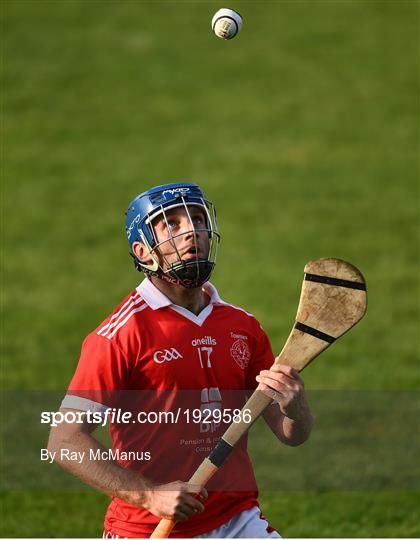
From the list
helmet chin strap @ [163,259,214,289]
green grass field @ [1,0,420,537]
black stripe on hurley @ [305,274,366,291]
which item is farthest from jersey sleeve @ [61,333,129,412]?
green grass field @ [1,0,420,537]

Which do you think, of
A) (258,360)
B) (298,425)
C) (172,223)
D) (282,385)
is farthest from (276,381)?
(172,223)

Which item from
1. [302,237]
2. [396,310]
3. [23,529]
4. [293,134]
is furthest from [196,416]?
[293,134]

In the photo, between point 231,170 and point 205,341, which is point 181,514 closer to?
point 205,341

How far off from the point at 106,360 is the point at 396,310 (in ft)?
37.0

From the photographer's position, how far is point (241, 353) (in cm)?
584

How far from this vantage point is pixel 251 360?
593cm

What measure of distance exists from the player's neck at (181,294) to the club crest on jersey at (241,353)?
265mm

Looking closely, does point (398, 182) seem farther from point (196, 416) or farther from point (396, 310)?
point (196, 416)

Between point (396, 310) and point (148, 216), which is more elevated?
point (396, 310)

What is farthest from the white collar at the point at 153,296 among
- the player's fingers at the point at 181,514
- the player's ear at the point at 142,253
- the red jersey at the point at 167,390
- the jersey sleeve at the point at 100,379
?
the player's fingers at the point at 181,514

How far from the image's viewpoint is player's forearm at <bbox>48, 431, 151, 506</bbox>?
17.4 feet

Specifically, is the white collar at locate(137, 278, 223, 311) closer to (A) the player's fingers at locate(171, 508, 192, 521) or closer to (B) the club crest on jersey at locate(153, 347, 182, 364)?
(B) the club crest on jersey at locate(153, 347, 182, 364)

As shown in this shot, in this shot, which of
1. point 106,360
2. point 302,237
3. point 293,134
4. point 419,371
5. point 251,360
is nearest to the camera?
point 106,360

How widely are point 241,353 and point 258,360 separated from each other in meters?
0.17
